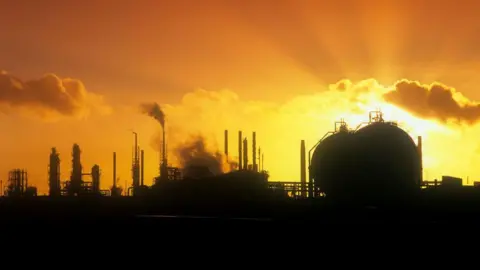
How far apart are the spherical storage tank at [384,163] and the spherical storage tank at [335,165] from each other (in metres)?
1.01

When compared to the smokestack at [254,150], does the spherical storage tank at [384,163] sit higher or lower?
lower

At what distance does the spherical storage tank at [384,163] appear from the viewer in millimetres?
55250

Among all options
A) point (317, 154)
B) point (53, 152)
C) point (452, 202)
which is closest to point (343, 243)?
point (452, 202)

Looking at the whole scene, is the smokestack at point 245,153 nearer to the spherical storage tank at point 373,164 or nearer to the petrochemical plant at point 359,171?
the petrochemical plant at point 359,171

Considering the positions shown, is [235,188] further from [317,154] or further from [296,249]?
[296,249]

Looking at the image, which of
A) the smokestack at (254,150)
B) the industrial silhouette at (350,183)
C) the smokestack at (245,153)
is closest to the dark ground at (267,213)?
the industrial silhouette at (350,183)

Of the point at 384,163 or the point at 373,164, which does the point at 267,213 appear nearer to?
the point at 373,164

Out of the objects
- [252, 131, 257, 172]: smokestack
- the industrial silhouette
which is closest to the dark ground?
the industrial silhouette

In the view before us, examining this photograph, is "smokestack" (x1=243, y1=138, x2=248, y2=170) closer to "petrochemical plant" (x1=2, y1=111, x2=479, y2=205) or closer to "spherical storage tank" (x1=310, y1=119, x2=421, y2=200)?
"petrochemical plant" (x1=2, y1=111, x2=479, y2=205)

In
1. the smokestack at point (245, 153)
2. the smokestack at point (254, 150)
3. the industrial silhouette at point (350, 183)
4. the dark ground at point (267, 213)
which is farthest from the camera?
the smokestack at point (254, 150)

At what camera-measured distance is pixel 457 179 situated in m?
75.4

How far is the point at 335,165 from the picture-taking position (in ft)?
189

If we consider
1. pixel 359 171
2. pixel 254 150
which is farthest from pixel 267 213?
pixel 254 150

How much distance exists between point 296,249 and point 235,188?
161 feet
